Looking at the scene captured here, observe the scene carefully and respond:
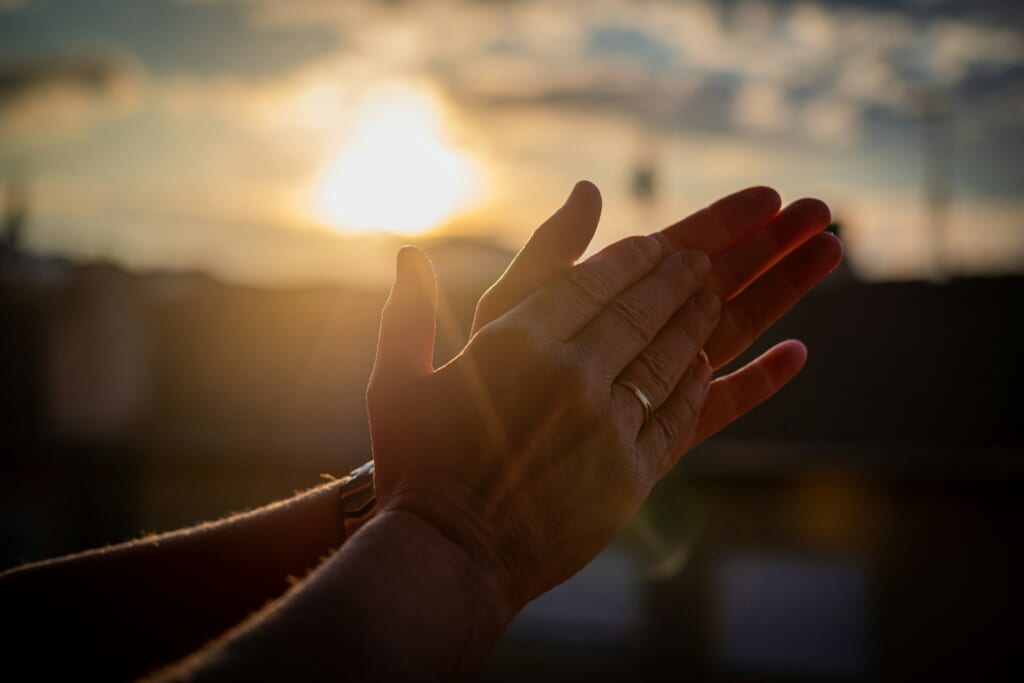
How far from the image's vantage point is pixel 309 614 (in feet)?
3.37

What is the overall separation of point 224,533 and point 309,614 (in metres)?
0.76

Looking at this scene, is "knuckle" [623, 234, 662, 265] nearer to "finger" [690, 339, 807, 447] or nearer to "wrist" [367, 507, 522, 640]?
"finger" [690, 339, 807, 447]

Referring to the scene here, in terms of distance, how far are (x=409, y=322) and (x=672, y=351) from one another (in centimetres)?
46

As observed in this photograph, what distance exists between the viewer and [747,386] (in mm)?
1811

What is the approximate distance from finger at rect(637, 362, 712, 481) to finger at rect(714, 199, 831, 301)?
0.87 feet

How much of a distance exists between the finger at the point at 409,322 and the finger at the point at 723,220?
507 millimetres

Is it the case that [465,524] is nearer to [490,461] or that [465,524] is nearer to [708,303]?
[490,461]

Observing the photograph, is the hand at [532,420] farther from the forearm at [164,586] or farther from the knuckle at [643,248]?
the forearm at [164,586]

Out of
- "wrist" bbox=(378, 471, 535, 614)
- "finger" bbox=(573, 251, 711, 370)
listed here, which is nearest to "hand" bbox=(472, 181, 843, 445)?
"finger" bbox=(573, 251, 711, 370)

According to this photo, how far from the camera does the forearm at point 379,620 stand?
3.22 feet

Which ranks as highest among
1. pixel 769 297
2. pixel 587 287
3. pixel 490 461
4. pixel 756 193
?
pixel 756 193

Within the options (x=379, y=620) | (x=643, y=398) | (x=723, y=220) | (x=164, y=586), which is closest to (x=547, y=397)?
(x=643, y=398)

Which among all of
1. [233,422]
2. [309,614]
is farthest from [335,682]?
[233,422]

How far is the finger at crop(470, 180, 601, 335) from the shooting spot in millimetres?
1520
